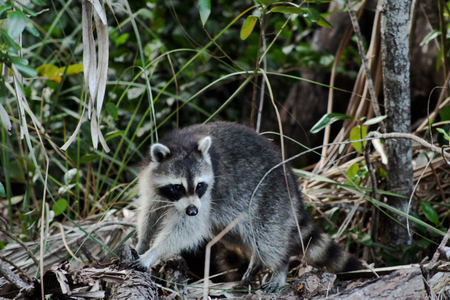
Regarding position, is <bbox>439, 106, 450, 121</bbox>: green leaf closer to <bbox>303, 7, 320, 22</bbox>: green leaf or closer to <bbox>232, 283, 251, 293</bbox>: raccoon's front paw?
<bbox>303, 7, 320, 22</bbox>: green leaf

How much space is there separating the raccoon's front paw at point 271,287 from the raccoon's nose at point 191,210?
0.83 m

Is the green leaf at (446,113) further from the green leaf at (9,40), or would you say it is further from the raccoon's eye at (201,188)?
the green leaf at (9,40)

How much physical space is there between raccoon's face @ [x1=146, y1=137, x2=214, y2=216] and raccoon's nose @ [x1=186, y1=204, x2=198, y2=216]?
0.05 metres

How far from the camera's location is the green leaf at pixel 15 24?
6.41ft

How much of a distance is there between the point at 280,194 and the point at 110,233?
4.91 feet

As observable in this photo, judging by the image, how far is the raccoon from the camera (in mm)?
3410

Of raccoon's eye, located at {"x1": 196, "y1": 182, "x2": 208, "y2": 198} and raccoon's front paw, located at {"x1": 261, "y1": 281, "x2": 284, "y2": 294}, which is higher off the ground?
raccoon's eye, located at {"x1": 196, "y1": 182, "x2": 208, "y2": 198}

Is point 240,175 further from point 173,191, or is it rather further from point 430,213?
point 430,213

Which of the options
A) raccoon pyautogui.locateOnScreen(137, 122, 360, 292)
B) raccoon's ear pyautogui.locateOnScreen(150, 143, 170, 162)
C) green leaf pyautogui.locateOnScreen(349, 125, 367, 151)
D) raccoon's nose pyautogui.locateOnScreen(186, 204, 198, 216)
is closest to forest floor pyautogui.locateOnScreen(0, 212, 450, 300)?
raccoon pyautogui.locateOnScreen(137, 122, 360, 292)

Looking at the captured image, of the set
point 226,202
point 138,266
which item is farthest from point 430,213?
point 138,266

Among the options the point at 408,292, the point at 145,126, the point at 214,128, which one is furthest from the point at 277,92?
the point at 408,292

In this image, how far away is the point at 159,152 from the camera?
340 centimetres

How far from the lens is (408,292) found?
2703 millimetres

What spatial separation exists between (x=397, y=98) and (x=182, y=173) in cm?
176
